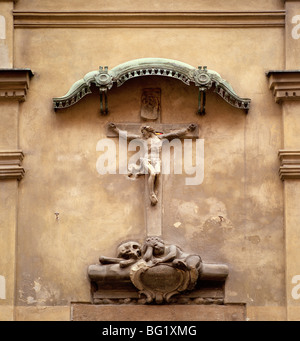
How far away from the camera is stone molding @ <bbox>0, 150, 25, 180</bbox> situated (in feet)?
72.1

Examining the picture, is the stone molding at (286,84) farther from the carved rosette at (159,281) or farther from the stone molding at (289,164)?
the carved rosette at (159,281)

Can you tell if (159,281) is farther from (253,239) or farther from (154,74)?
(154,74)

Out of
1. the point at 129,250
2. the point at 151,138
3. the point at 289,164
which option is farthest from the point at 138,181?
the point at 289,164

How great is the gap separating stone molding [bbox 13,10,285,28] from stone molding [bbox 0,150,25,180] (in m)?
1.77

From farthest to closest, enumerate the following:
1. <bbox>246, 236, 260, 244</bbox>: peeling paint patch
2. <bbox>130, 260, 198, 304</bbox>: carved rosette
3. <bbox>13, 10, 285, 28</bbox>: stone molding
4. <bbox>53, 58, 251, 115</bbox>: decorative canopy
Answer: <bbox>13, 10, 285, 28</bbox>: stone molding → <bbox>53, 58, 251, 115</bbox>: decorative canopy → <bbox>246, 236, 260, 244</bbox>: peeling paint patch → <bbox>130, 260, 198, 304</bbox>: carved rosette

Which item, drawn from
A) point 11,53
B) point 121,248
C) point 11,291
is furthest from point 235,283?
point 11,53

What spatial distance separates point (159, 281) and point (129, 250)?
0.55m

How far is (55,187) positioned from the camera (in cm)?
2205

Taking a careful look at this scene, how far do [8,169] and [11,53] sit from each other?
5.15 ft

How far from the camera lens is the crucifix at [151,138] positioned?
71.9 ft

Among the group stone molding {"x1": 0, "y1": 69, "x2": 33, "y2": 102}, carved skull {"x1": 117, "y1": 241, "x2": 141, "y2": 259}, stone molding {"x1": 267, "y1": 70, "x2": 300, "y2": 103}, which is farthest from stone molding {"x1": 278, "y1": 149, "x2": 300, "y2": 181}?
stone molding {"x1": 0, "y1": 69, "x2": 33, "y2": 102}

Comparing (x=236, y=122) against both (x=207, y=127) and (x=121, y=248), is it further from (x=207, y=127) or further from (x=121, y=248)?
(x=121, y=248)

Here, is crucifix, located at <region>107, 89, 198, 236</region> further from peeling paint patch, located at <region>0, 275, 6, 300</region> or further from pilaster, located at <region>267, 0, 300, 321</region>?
peeling paint patch, located at <region>0, 275, 6, 300</region>

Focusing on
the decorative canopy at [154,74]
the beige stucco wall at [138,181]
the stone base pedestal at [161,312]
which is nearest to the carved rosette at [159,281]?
the stone base pedestal at [161,312]
